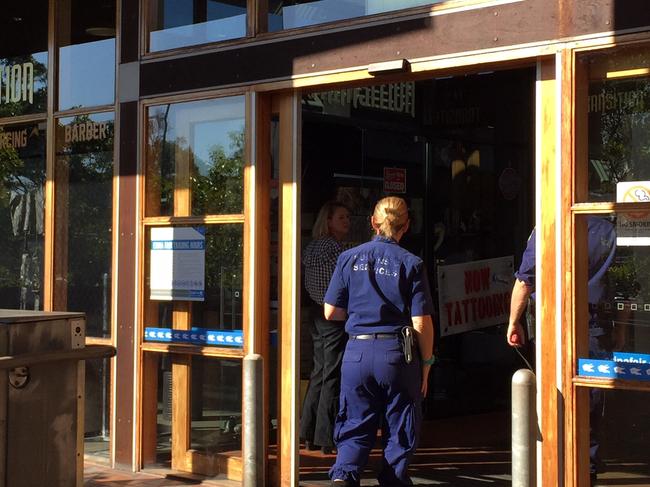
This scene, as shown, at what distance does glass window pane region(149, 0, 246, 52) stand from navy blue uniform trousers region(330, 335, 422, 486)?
2.58 m

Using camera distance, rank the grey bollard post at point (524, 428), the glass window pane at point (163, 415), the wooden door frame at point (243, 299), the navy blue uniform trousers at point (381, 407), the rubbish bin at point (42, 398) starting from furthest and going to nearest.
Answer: the glass window pane at point (163, 415)
the wooden door frame at point (243, 299)
the navy blue uniform trousers at point (381, 407)
the rubbish bin at point (42, 398)
the grey bollard post at point (524, 428)

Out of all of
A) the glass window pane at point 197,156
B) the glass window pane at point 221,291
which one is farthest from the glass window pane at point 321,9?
the glass window pane at point 221,291

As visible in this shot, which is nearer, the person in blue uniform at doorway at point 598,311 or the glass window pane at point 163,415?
the person in blue uniform at doorway at point 598,311

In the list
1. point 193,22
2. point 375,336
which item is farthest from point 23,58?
point 375,336

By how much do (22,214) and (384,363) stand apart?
13.9ft

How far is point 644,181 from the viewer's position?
5457 mm

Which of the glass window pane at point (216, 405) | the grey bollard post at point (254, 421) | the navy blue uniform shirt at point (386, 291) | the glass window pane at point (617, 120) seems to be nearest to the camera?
the glass window pane at point (617, 120)

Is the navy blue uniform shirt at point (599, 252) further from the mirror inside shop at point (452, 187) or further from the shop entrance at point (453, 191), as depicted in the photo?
the mirror inside shop at point (452, 187)

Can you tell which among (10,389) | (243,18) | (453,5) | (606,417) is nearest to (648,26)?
(453,5)

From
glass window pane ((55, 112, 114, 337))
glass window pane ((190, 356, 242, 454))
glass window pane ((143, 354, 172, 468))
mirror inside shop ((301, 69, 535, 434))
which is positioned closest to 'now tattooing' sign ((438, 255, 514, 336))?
mirror inside shop ((301, 69, 535, 434))

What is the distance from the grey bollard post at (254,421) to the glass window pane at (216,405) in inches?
42.4

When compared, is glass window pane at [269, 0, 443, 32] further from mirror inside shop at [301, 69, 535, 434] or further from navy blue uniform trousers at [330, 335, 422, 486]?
navy blue uniform trousers at [330, 335, 422, 486]

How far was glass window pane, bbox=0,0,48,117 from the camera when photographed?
868 cm

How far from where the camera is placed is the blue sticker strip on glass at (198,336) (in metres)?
7.18
